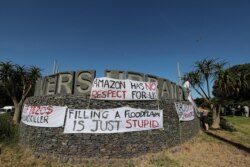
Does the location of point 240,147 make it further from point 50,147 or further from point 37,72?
point 37,72

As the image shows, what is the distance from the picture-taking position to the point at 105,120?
927 cm

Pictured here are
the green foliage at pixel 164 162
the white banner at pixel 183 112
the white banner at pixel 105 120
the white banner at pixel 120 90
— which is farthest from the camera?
the white banner at pixel 183 112

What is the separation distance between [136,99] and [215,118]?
1112 cm

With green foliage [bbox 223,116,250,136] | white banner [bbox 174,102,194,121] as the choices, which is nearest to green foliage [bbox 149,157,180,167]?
white banner [bbox 174,102,194,121]

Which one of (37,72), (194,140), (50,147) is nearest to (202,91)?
(194,140)

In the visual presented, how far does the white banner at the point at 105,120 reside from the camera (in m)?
9.12

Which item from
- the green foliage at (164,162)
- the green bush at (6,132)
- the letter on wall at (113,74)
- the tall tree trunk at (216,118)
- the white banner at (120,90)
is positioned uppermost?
the letter on wall at (113,74)

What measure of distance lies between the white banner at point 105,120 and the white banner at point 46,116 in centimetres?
38

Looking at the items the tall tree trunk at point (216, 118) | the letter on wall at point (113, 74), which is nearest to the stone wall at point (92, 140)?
the letter on wall at point (113, 74)

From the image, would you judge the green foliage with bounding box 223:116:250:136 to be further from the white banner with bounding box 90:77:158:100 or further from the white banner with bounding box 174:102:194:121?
the white banner with bounding box 90:77:158:100

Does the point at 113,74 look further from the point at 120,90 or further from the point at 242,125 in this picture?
the point at 242,125

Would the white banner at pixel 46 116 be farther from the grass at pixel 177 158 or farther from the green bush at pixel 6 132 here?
the green bush at pixel 6 132

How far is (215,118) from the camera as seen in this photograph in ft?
60.0

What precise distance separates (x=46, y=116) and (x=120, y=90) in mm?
3600
